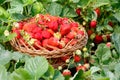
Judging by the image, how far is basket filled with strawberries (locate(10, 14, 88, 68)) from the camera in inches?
67.4

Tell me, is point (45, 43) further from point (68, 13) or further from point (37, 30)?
point (68, 13)

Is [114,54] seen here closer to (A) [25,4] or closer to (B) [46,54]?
(B) [46,54]

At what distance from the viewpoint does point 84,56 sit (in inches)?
72.0

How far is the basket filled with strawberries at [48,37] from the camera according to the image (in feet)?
5.62

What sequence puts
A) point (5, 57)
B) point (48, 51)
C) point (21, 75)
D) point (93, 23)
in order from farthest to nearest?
point (93, 23), point (48, 51), point (5, 57), point (21, 75)

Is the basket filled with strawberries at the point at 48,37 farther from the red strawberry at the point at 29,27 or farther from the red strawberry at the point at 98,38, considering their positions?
the red strawberry at the point at 98,38

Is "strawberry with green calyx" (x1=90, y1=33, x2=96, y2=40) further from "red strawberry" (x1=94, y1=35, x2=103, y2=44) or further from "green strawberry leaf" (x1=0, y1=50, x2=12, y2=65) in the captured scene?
"green strawberry leaf" (x1=0, y1=50, x2=12, y2=65)

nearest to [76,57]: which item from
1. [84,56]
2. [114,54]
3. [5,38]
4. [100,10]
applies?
[84,56]

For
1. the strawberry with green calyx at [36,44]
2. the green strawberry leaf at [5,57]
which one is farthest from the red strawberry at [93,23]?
the green strawberry leaf at [5,57]

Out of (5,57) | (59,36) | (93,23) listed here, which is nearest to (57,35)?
(59,36)

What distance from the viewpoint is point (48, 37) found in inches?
68.7

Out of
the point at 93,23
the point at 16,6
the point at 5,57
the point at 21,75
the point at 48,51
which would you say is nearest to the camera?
the point at 21,75

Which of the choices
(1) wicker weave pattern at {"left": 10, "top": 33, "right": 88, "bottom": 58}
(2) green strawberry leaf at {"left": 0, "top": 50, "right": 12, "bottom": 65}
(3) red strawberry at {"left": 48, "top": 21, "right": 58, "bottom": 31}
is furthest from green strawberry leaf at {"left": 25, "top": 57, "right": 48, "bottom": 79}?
(3) red strawberry at {"left": 48, "top": 21, "right": 58, "bottom": 31}

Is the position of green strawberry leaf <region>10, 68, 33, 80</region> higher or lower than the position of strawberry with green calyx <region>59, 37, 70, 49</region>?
higher
